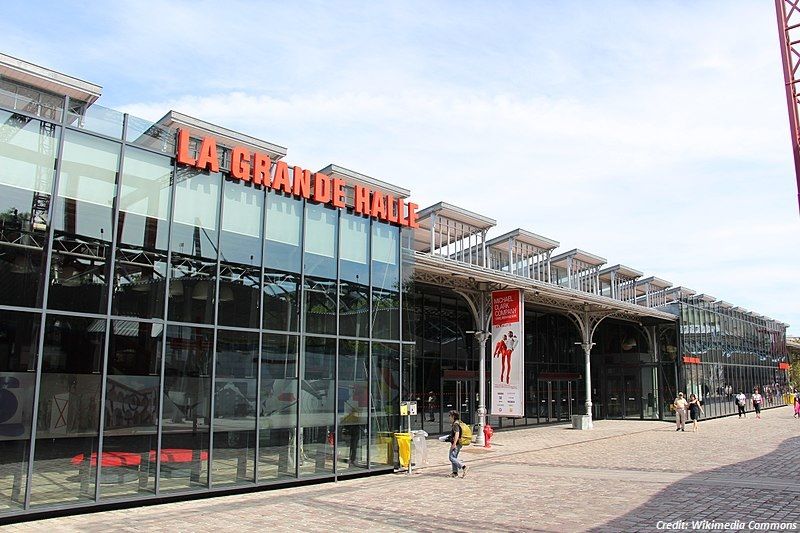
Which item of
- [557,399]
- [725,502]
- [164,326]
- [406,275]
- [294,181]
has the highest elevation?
[294,181]

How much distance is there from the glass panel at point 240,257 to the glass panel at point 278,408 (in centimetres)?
84

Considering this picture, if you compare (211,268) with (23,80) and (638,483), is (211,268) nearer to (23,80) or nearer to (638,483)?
(23,80)

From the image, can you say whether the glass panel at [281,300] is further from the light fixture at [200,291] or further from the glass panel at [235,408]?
the light fixture at [200,291]

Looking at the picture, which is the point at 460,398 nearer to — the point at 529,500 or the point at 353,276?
the point at 353,276

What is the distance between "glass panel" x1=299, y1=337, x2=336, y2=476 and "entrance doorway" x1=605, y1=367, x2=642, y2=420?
92.2ft

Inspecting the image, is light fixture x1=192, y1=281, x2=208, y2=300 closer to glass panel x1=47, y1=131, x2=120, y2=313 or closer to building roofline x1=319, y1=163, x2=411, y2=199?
glass panel x1=47, y1=131, x2=120, y2=313

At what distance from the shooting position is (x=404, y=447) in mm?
16391

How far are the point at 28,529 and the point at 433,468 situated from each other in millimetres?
10034

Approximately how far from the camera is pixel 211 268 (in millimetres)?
13383

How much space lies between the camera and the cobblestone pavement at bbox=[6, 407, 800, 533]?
32.7 ft

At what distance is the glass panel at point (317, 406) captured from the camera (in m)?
14.7

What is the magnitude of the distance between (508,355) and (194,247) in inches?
465

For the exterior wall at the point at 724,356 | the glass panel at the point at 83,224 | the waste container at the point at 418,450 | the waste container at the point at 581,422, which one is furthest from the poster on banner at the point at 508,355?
the exterior wall at the point at 724,356

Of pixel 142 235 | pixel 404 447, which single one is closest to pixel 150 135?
pixel 142 235
